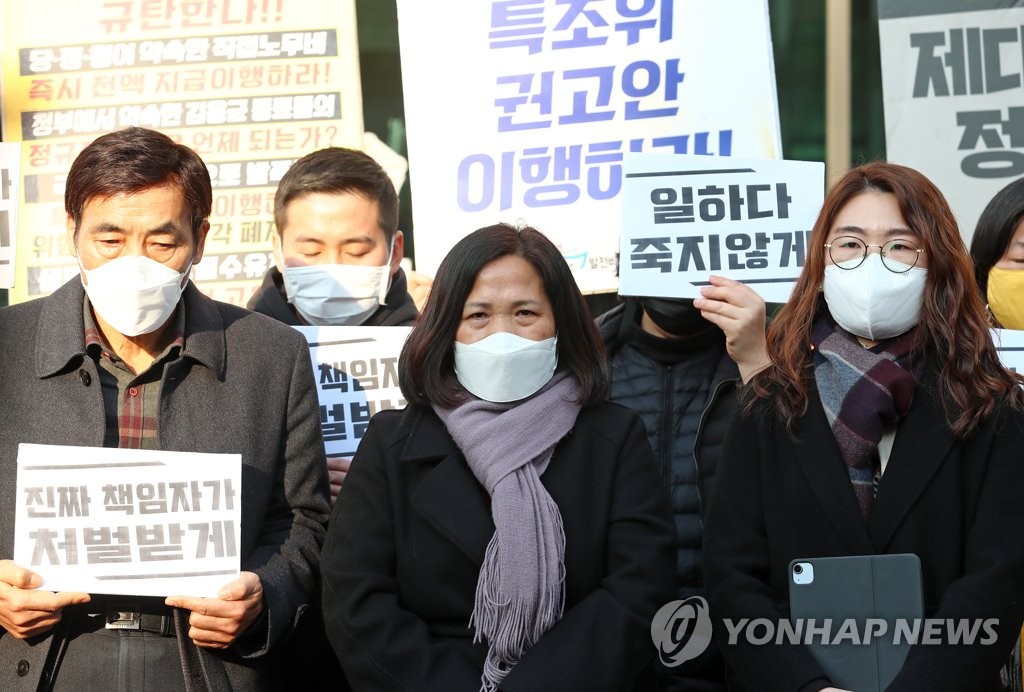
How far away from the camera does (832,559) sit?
3248 mm

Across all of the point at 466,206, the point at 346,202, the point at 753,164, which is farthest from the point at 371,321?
the point at 753,164

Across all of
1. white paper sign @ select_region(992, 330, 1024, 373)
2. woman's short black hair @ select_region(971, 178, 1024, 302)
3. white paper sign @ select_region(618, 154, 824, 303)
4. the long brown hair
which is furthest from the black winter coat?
woman's short black hair @ select_region(971, 178, 1024, 302)

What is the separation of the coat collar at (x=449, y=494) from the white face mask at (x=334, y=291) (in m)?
1.37

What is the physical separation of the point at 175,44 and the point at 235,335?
8.85ft

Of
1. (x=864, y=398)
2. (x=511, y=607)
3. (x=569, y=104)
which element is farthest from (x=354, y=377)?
(x=864, y=398)

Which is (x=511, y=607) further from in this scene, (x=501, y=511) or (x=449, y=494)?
(x=449, y=494)

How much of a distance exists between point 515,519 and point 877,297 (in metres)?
1.15

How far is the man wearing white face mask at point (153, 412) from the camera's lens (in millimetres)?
3428

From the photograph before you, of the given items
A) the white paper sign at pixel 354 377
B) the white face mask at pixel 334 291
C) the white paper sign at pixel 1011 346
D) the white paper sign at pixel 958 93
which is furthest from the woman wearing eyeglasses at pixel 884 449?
the white paper sign at pixel 958 93

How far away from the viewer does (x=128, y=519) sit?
11.1ft

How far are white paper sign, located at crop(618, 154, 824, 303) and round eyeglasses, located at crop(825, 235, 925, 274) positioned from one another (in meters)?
0.75

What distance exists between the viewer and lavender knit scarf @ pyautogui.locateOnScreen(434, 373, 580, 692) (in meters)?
3.28

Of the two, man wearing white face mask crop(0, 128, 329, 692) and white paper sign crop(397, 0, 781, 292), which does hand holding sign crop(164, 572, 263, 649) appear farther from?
white paper sign crop(397, 0, 781, 292)

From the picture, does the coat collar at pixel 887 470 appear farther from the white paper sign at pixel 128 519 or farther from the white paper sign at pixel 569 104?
the white paper sign at pixel 569 104
